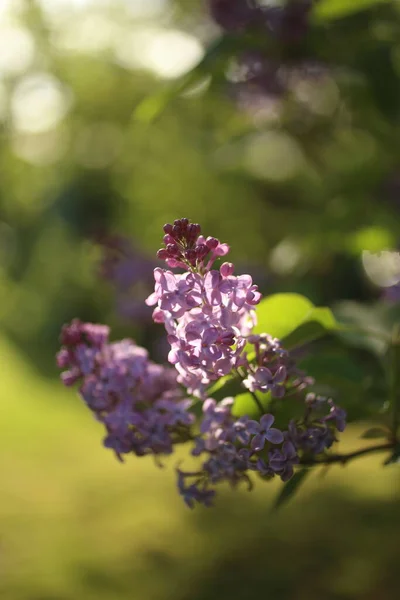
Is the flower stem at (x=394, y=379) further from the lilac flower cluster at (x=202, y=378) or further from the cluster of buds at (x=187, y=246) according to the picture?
the cluster of buds at (x=187, y=246)

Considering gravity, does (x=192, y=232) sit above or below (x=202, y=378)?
above

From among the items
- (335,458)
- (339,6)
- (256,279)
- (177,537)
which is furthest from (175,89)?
(177,537)

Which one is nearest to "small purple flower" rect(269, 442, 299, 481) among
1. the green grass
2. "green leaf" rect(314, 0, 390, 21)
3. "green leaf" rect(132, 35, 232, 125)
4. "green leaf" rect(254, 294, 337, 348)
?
"green leaf" rect(254, 294, 337, 348)

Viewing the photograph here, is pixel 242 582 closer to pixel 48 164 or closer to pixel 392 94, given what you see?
pixel 392 94

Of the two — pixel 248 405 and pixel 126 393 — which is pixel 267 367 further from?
pixel 126 393

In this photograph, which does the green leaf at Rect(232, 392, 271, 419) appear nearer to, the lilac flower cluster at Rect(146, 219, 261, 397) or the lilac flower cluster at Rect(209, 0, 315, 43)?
the lilac flower cluster at Rect(146, 219, 261, 397)

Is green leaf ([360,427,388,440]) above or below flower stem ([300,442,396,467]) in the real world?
above

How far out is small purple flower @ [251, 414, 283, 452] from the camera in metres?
0.60

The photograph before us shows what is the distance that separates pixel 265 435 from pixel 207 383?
6cm

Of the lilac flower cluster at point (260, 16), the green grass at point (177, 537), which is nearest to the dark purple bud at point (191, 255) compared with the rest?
the lilac flower cluster at point (260, 16)

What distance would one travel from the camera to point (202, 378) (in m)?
0.61

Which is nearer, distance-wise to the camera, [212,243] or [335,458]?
[212,243]

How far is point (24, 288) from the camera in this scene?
203 inches

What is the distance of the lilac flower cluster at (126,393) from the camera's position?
73 cm
